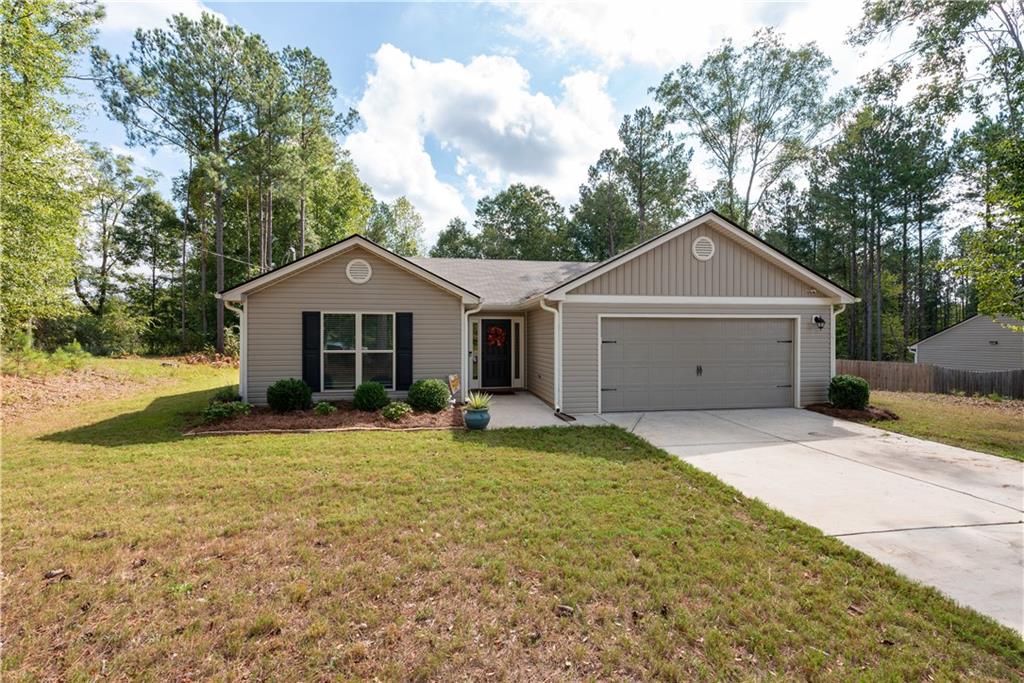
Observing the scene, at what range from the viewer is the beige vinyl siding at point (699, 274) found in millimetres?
9633

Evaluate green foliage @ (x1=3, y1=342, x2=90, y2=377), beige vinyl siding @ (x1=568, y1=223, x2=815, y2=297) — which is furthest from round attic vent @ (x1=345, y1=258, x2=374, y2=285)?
green foliage @ (x1=3, y1=342, x2=90, y2=377)

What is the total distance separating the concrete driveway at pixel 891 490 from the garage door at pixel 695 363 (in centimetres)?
124

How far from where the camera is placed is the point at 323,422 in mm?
8180

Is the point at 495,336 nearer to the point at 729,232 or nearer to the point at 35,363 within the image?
the point at 729,232

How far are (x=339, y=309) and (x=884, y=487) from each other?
934cm

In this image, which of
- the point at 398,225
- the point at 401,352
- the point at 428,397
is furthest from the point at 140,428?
the point at 398,225

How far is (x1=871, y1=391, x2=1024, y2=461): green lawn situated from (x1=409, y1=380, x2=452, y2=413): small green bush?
8.34 meters

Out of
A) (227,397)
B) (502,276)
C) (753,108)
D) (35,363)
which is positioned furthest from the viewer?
(753,108)

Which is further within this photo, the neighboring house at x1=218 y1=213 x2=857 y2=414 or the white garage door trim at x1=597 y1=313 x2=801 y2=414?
the white garage door trim at x1=597 y1=313 x2=801 y2=414

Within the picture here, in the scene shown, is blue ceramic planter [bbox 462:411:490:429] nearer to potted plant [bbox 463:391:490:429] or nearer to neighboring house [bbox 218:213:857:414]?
potted plant [bbox 463:391:490:429]

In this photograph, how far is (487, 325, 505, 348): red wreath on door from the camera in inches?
502

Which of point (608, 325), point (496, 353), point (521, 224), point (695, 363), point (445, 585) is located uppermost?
point (521, 224)

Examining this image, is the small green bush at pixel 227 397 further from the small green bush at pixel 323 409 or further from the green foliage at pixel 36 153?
the green foliage at pixel 36 153

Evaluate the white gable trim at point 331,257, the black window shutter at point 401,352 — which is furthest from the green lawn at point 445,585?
the white gable trim at point 331,257
